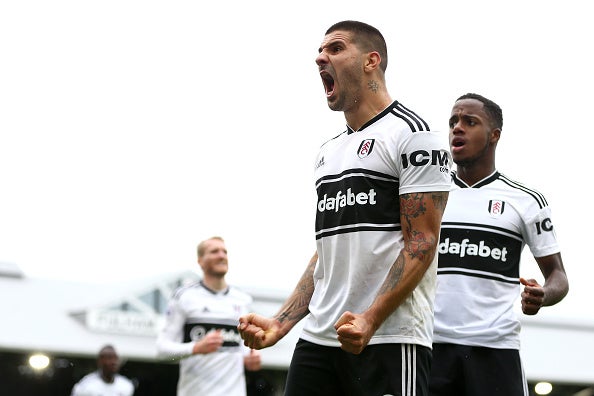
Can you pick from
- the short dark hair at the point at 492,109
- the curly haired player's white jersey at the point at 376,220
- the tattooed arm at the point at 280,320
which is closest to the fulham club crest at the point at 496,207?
the short dark hair at the point at 492,109

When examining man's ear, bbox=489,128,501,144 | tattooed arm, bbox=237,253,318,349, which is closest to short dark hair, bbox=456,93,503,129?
man's ear, bbox=489,128,501,144

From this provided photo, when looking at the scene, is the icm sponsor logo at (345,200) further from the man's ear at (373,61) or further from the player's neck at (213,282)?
the player's neck at (213,282)

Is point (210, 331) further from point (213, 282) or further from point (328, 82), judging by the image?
point (328, 82)

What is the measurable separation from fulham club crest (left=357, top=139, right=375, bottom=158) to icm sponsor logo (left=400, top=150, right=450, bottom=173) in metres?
0.18

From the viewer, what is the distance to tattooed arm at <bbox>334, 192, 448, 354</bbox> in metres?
4.62

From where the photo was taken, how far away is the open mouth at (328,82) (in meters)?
5.21

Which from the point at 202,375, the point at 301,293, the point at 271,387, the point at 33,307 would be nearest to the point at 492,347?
the point at 301,293

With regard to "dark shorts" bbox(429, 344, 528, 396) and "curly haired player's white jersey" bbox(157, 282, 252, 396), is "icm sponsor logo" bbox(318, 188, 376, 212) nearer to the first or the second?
"dark shorts" bbox(429, 344, 528, 396)

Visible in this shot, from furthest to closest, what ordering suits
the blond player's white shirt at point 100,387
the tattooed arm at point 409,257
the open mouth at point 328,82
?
the blond player's white shirt at point 100,387 < the open mouth at point 328,82 < the tattooed arm at point 409,257

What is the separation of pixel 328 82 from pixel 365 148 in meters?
0.41

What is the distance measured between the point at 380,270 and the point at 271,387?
25061 mm

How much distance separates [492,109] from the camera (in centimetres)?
699

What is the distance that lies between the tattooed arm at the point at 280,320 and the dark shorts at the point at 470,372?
4.12 ft

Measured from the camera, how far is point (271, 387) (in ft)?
96.7
